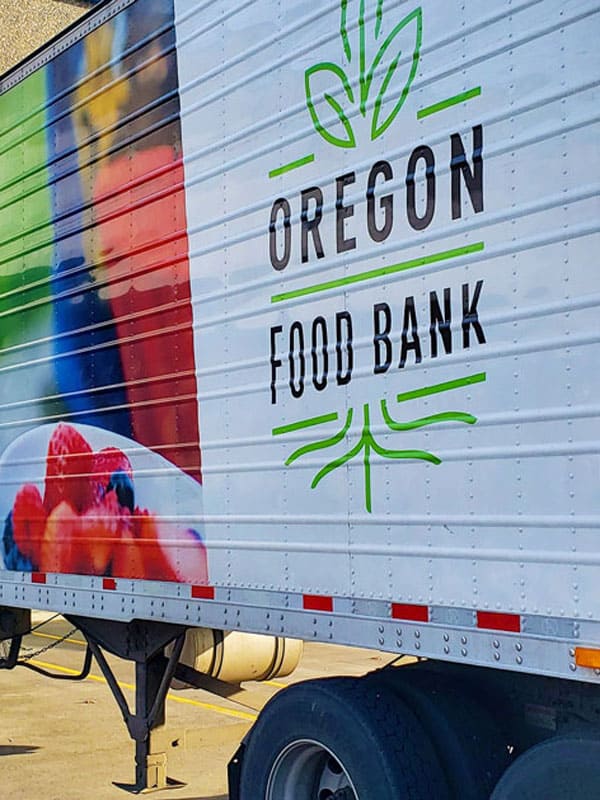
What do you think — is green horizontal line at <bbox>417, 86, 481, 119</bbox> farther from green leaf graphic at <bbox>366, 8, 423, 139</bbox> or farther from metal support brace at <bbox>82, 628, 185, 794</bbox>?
metal support brace at <bbox>82, 628, 185, 794</bbox>

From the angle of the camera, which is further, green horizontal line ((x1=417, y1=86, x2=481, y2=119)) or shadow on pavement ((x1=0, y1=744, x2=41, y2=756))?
shadow on pavement ((x1=0, y1=744, x2=41, y2=756))

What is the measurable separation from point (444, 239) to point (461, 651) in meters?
1.34

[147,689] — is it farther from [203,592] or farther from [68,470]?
[203,592]

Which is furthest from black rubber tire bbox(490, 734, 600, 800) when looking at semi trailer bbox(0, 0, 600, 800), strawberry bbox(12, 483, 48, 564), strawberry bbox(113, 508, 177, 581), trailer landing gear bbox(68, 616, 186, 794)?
strawberry bbox(12, 483, 48, 564)

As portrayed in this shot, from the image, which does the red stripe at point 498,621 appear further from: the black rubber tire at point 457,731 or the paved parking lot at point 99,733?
the paved parking lot at point 99,733

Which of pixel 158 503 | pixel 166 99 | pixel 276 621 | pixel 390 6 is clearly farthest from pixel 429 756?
pixel 166 99

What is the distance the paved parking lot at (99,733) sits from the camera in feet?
25.9

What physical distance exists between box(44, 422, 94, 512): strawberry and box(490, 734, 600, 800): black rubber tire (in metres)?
2.83

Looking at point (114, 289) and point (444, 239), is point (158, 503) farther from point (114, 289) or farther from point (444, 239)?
point (444, 239)

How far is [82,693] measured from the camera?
11.8 m

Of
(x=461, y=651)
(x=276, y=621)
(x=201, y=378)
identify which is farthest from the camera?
(x=201, y=378)

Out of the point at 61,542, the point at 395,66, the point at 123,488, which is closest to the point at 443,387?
the point at 395,66

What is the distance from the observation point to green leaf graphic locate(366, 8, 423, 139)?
4246 mm

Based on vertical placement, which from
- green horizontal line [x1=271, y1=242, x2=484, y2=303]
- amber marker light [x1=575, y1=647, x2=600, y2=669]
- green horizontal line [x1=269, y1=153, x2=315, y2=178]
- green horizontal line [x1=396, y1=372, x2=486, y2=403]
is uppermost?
green horizontal line [x1=269, y1=153, x2=315, y2=178]
